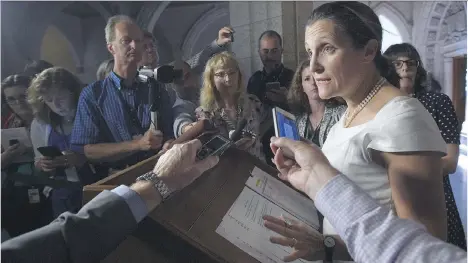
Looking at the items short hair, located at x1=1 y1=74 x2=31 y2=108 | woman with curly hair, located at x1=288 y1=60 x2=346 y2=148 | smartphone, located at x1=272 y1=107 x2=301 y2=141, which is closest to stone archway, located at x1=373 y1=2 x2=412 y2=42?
woman with curly hair, located at x1=288 y1=60 x2=346 y2=148

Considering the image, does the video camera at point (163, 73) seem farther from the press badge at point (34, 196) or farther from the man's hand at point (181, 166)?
the press badge at point (34, 196)

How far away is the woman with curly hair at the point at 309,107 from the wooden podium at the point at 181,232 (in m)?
0.49

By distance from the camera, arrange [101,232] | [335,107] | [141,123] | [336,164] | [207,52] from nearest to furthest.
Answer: [101,232] < [336,164] < [335,107] < [141,123] < [207,52]

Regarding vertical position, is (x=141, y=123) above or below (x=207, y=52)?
below

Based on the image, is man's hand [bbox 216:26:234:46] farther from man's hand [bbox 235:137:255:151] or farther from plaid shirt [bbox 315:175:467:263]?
plaid shirt [bbox 315:175:467:263]

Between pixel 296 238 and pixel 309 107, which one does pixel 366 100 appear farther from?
pixel 309 107

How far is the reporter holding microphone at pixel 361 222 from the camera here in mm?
352

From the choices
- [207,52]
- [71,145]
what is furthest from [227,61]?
[71,145]

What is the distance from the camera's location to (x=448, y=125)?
92 centimetres

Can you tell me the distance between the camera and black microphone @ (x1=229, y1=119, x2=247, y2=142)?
3.55 ft

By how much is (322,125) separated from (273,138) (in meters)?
0.53

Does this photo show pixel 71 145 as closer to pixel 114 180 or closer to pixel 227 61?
pixel 227 61

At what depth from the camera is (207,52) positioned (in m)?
1.27

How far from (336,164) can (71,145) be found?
2.83 feet
